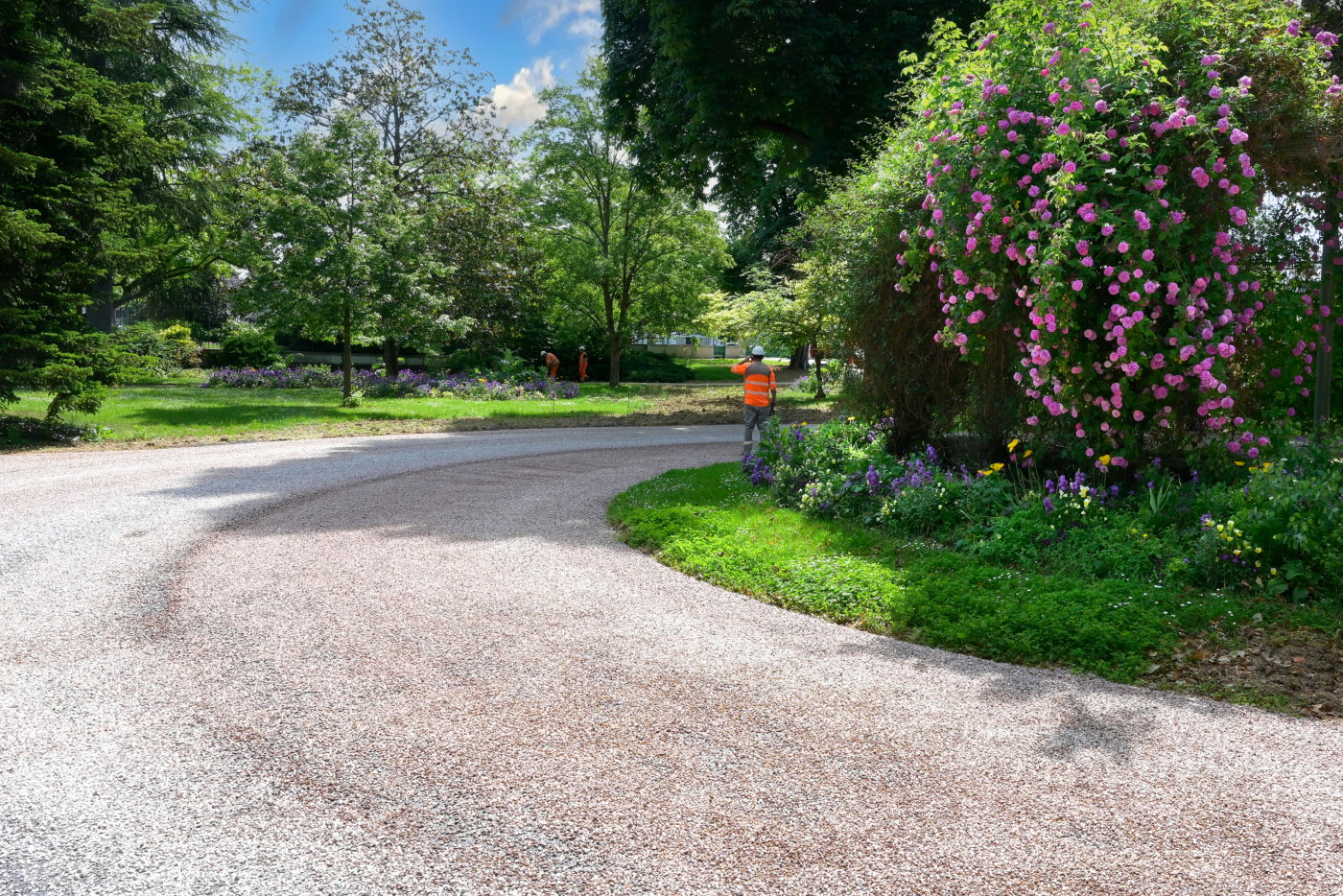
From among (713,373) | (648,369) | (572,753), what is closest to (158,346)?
(572,753)

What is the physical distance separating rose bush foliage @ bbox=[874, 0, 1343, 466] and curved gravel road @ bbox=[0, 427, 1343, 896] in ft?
9.60

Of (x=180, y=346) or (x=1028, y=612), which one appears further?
(x=180, y=346)

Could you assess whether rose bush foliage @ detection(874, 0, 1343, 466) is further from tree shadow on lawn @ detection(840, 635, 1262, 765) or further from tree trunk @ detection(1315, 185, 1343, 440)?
tree shadow on lawn @ detection(840, 635, 1262, 765)

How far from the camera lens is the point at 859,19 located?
16.8 m

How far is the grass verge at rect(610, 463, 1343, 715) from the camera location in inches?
171

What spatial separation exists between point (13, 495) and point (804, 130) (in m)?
15.5

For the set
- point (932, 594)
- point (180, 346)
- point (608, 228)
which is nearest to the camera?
point (932, 594)

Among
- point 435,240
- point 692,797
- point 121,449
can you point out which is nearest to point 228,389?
point 435,240

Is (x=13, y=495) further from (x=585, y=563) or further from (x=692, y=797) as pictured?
(x=692, y=797)

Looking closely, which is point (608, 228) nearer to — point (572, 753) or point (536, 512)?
point (536, 512)

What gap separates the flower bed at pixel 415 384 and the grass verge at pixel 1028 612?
16.5m

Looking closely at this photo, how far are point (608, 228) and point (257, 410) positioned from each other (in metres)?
12.8

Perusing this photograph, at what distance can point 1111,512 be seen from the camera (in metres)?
6.38

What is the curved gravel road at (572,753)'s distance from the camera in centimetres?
274
